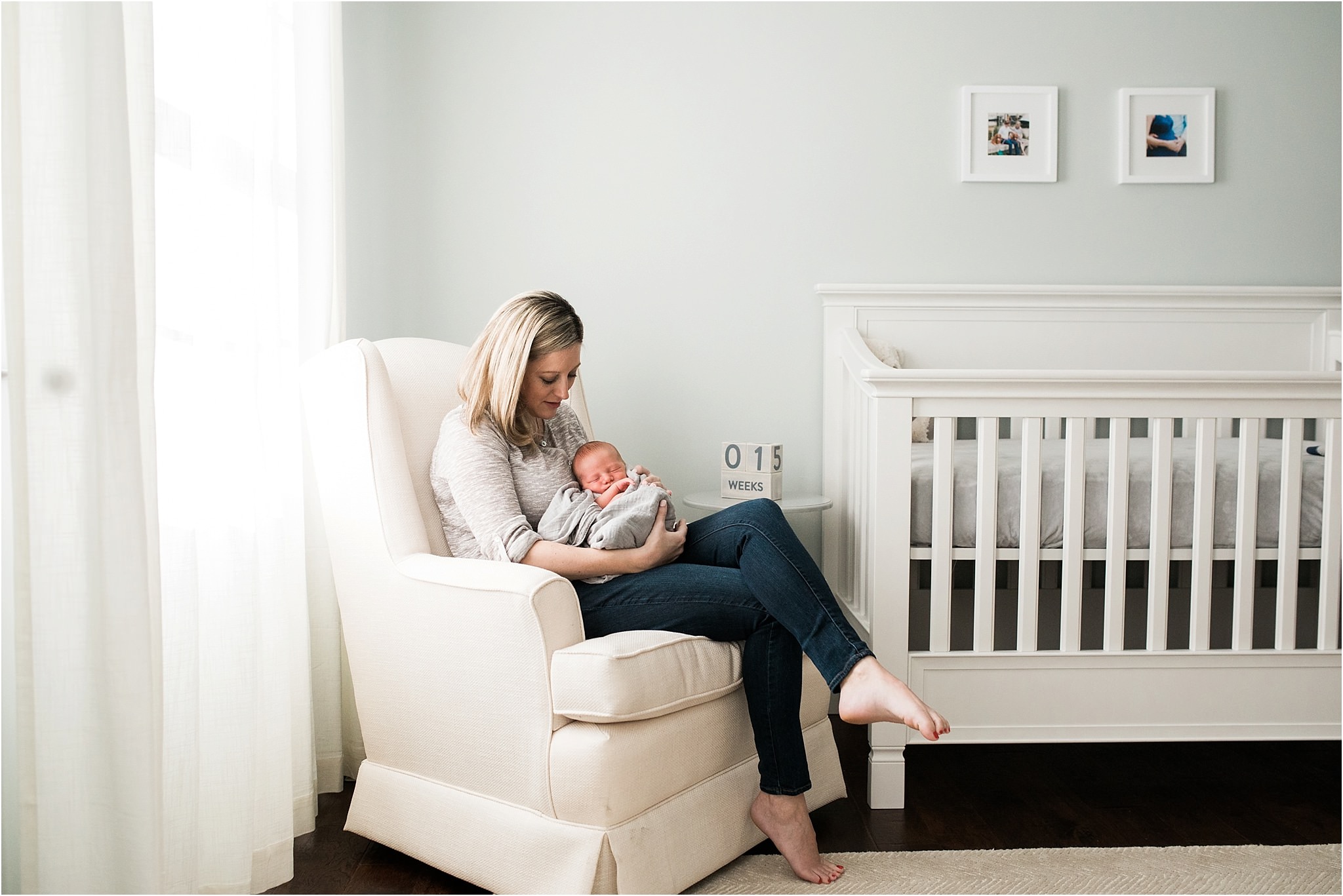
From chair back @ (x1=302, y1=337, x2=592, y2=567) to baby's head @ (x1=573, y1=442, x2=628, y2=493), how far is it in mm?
282

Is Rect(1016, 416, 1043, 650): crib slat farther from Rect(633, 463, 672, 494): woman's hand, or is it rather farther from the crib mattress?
Rect(633, 463, 672, 494): woman's hand

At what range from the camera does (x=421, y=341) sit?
186 cm

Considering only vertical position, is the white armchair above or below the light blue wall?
below

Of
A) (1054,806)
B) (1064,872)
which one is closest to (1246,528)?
(1054,806)

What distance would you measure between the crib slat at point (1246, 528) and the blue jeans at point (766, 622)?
2.81 feet

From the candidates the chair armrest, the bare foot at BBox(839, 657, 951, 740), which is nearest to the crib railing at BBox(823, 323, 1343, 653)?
the bare foot at BBox(839, 657, 951, 740)

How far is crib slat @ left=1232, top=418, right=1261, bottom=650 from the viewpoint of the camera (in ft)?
5.66

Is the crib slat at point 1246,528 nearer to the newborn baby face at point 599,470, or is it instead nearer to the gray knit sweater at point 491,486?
the newborn baby face at point 599,470

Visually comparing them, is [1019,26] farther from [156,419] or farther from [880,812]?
[156,419]

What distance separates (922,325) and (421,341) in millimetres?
1363

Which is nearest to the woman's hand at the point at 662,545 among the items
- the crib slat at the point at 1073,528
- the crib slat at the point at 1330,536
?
the crib slat at the point at 1073,528

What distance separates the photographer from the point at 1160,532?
5.70 ft

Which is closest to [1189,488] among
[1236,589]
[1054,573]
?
[1236,589]

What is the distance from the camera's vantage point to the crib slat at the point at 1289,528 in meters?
1.72
